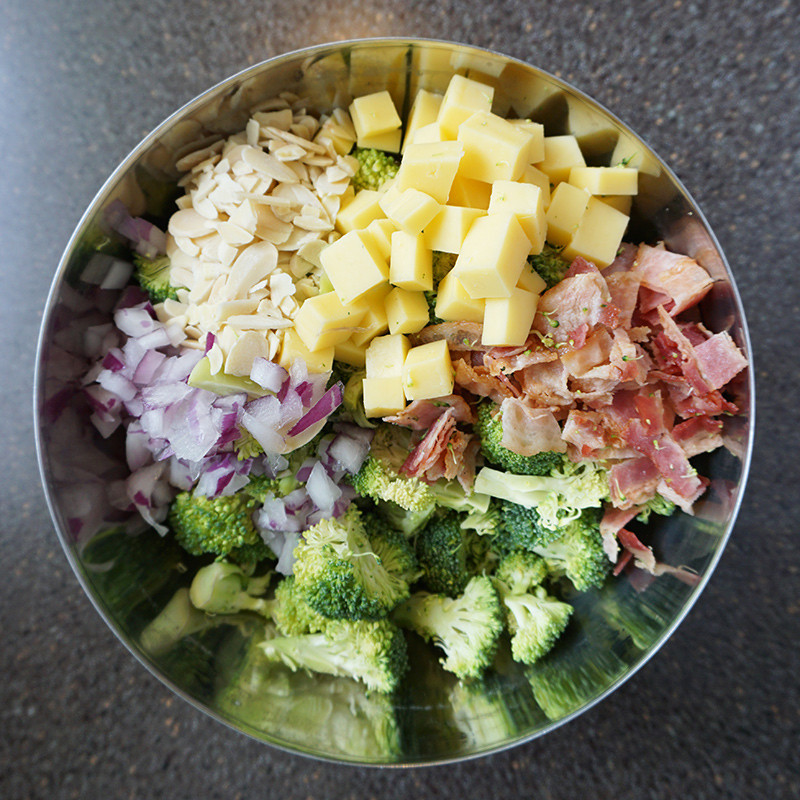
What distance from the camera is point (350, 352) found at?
1209mm

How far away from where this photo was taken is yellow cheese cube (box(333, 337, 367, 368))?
1.20m

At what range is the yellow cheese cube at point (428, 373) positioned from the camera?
112cm

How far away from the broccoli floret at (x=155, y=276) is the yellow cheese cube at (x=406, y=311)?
0.49 meters

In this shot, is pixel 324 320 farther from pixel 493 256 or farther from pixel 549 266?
pixel 549 266

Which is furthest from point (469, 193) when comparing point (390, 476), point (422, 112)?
point (390, 476)

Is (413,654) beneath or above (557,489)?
beneath

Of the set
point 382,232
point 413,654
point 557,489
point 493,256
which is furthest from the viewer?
point 413,654

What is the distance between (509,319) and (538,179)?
0.33 metres

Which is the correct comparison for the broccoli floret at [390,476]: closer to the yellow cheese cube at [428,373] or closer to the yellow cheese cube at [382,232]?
the yellow cheese cube at [428,373]

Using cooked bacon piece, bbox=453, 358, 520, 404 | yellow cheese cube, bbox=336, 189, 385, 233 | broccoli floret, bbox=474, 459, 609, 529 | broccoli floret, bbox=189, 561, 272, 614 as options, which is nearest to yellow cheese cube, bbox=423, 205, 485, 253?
yellow cheese cube, bbox=336, 189, 385, 233

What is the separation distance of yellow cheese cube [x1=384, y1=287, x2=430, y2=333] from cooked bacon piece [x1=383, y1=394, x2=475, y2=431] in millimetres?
154

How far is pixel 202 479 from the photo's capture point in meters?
1.25

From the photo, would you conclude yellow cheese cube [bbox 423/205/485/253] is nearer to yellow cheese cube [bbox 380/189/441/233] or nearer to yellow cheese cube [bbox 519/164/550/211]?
yellow cheese cube [bbox 380/189/441/233]

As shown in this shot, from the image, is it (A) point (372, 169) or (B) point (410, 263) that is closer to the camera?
(B) point (410, 263)
